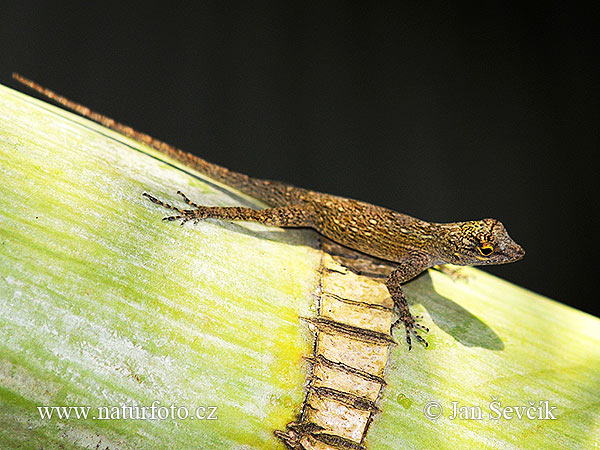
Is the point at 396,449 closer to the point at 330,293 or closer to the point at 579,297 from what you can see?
the point at 330,293

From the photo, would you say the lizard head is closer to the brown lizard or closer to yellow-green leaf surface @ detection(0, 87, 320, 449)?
the brown lizard

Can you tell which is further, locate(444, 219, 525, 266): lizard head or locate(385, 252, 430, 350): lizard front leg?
locate(444, 219, 525, 266): lizard head

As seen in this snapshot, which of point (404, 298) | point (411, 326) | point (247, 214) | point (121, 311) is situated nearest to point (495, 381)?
point (411, 326)

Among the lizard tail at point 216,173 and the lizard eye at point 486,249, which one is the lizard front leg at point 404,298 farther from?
the lizard tail at point 216,173

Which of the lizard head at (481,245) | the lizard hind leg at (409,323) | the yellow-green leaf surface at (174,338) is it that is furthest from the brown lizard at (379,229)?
the yellow-green leaf surface at (174,338)

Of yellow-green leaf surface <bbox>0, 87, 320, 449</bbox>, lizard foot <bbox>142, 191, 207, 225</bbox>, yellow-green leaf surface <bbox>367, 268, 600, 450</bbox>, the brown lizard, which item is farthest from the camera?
the brown lizard

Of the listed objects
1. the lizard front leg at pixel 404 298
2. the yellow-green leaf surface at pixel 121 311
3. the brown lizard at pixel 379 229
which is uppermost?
the brown lizard at pixel 379 229

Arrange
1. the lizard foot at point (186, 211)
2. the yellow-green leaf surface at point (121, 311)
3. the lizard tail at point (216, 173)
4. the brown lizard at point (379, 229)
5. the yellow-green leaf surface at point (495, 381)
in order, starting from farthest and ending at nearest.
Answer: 1. the lizard tail at point (216, 173)
2. the brown lizard at point (379, 229)
3. the lizard foot at point (186, 211)
4. the yellow-green leaf surface at point (495, 381)
5. the yellow-green leaf surface at point (121, 311)

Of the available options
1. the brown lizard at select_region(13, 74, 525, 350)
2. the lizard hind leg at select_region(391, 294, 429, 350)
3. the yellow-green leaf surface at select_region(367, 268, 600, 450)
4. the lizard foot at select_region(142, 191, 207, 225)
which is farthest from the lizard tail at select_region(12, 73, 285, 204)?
the yellow-green leaf surface at select_region(367, 268, 600, 450)
